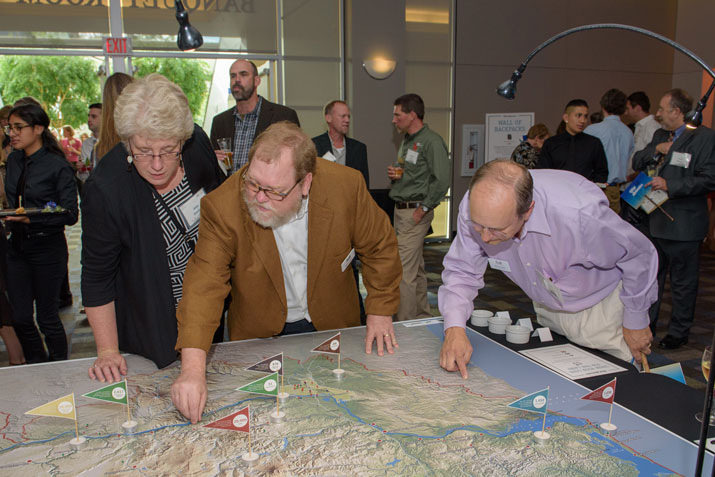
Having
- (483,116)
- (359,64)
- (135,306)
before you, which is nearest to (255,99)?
(135,306)

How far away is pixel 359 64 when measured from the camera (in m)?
6.87

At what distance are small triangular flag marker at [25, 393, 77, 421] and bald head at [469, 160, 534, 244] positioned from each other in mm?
1094

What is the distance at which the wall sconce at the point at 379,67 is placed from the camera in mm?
6895

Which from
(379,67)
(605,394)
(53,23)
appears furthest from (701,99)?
(53,23)

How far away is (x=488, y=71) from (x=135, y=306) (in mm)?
7044

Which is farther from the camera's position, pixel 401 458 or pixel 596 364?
pixel 596 364

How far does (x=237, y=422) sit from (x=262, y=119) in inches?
106

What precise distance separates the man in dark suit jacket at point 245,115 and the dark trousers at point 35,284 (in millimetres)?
1159

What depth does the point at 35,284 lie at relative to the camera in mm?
3080

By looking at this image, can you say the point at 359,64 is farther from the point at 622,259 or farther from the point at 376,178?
the point at 622,259

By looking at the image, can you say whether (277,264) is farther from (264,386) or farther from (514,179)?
(514,179)

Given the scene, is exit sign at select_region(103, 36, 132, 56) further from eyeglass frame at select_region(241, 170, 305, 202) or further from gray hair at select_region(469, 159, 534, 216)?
gray hair at select_region(469, 159, 534, 216)

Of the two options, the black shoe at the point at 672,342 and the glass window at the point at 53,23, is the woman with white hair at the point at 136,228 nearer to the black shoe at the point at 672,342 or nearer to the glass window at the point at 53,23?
the black shoe at the point at 672,342

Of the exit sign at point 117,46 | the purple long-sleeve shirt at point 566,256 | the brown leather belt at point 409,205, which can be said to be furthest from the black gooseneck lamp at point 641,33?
the exit sign at point 117,46
